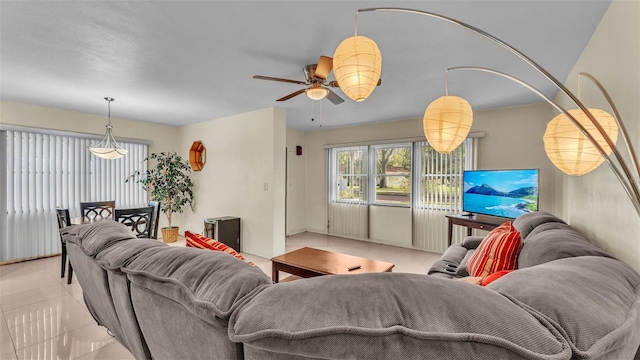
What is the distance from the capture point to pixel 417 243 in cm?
472

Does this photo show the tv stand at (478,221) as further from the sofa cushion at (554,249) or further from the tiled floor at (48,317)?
the sofa cushion at (554,249)

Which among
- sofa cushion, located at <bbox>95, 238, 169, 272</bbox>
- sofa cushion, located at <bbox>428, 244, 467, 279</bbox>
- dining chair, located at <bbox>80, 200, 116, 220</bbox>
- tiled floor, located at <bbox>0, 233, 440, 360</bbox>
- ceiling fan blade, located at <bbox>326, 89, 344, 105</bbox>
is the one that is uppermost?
ceiling fan blade, located at <bbox>326, 89, 344, 105</bbox>

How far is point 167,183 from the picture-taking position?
16.3 ft

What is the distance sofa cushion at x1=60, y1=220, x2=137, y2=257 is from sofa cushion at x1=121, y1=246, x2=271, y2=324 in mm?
406

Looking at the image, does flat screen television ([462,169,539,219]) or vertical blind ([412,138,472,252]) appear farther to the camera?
vertical blind ([412,138,472,252])

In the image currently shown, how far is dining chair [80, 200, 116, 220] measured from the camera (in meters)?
3.37

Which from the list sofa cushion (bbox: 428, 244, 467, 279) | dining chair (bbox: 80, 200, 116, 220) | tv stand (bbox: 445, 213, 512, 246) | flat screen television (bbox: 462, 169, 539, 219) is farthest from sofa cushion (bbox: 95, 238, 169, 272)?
flat screen television (bbox: 462, 169, 539, 219)

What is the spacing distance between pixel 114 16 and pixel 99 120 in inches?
142

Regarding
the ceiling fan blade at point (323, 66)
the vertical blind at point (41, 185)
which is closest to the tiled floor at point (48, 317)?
the vertical blind at point (41, 185)

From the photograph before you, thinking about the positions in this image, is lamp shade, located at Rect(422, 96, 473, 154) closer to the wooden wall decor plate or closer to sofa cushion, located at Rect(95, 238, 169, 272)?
sofa cushion, located at Rect(95, 238, 169, 272)

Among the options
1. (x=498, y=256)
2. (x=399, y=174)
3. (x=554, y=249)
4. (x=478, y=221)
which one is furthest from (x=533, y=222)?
(x=399, y=174)

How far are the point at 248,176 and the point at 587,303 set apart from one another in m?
4.18

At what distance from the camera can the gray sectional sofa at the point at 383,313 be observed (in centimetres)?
49

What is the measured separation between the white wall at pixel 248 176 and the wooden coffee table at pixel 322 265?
1.43 meters
